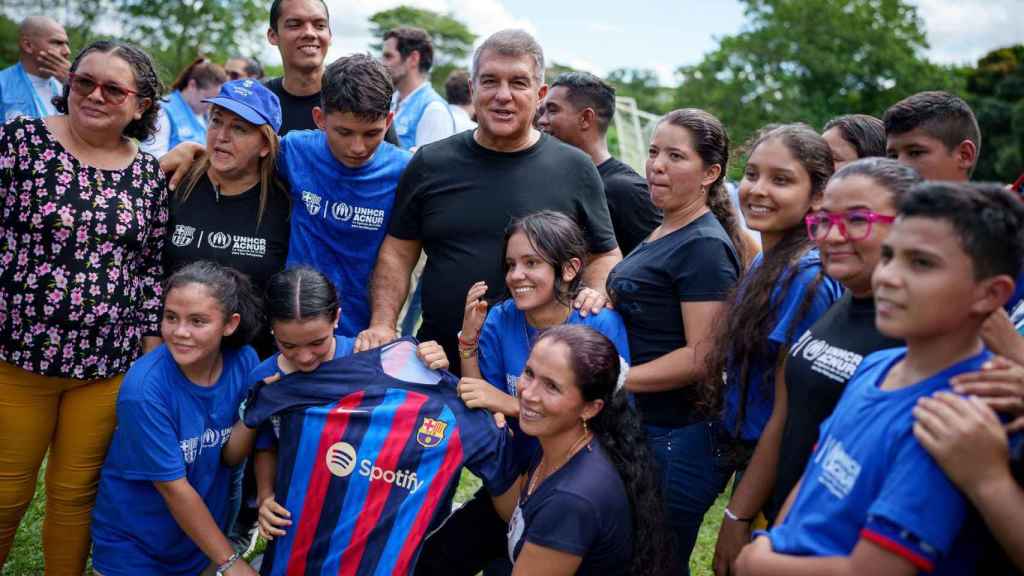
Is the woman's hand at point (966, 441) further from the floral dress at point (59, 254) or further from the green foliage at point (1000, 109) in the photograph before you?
the green foliage at point (1000, 109)

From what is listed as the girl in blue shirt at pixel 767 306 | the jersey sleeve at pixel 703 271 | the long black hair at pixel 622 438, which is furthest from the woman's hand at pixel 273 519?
the jersey sleeve at pixel 703 271

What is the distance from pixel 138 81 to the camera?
3.80 meters

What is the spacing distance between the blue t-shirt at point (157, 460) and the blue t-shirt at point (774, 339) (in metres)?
2.08

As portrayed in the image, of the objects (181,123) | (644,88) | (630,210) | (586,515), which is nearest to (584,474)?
(586,515)

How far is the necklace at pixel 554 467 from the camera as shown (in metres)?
3.08

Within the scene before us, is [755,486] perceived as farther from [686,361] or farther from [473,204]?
[473,204]

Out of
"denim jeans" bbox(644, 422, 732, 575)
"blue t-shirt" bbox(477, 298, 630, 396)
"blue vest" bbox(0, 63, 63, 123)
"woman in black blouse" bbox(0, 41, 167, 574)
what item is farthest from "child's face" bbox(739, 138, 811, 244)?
"blue vest" bbox(0, 63, 63, 123)

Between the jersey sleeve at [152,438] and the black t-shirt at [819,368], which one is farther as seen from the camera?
the jersey sleeve at [152,438]

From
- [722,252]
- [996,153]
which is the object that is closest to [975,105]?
[996,153]

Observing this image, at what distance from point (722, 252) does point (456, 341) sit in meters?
1.31

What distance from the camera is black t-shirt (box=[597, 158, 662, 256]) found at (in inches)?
190

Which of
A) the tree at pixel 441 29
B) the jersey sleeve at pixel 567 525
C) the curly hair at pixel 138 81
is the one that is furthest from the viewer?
the tree at pixel 441 29

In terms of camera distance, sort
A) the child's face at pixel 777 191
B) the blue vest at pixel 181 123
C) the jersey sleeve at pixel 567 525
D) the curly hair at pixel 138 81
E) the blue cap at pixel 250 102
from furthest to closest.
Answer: the blue vest at pixel 181 123
the blue cap at pixel 250 102
the curly hair at pixel 138 81
the child's face at pixel 777 191
the jersey sleeve at pixel 567 525

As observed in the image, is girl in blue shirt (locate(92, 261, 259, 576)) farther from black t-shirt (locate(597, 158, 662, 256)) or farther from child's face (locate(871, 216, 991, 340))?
child's face (locate(871, 216, 991, 340))
